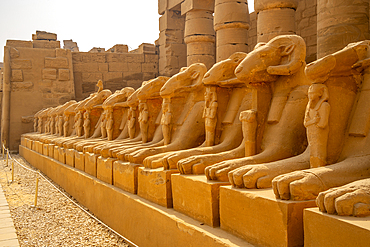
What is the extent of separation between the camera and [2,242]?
3.93 metres

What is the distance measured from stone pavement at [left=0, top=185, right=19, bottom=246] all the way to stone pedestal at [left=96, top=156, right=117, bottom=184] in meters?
1.29

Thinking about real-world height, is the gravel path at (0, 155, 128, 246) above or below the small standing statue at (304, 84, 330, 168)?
below

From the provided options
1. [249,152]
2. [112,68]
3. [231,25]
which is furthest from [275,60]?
[112,68]

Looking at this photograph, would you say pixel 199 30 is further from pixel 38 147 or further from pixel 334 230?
pixel 334 230

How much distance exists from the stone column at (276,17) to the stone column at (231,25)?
5.20ft

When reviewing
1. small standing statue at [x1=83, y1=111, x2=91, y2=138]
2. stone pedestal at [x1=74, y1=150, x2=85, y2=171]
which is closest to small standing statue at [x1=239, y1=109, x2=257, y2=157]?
stone pedestal at [x1=74, y1=150, x2=85, y2=171]

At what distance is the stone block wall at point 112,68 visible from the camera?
15.6 m

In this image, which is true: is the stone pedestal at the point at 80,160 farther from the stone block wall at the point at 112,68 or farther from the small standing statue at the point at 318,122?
the stone block wall at the point at 112,68

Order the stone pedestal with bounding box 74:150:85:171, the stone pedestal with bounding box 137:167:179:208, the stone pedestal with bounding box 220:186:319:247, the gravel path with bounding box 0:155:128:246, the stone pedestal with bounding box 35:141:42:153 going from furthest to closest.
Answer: the stone pedestal with bounding box 35:141:42:153 < the stone pedestal with bounding box 74:150:85:171 < the gravel path with bounding box 0:155:128:246 < the stone pedestal with bounding box 137:167:179:208 < the stone pedestal with bounding box 220:186:319:247

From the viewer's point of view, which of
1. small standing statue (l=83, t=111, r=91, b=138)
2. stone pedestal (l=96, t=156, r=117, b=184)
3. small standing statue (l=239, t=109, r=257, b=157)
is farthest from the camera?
small standing statue (l=83, t=111, r=91, b=138)

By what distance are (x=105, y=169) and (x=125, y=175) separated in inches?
31.4

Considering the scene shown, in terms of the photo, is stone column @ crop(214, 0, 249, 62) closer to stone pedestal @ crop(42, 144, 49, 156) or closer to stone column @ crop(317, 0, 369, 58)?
stone column @ crop(317, 0, 369, 58)

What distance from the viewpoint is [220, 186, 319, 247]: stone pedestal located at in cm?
221

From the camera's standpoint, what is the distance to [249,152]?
333cm
